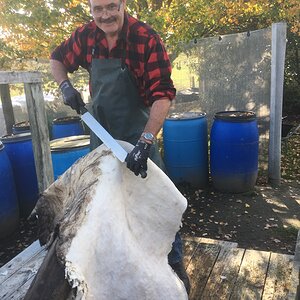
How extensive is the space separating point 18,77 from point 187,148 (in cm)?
307

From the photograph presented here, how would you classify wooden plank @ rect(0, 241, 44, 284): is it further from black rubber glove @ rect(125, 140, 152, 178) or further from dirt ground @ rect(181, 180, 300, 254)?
dirt ground @ rect(181, 180, 300, 254)

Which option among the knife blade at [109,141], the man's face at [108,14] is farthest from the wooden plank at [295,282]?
the man's face at [108,14]

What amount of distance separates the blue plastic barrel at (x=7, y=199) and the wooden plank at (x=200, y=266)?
2.27m

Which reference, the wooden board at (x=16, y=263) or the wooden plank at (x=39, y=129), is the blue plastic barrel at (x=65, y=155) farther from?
the wooden board at (x=16, y=263)

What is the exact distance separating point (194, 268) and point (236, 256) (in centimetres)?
39

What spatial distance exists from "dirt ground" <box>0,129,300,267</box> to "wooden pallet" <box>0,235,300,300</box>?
2.89ft

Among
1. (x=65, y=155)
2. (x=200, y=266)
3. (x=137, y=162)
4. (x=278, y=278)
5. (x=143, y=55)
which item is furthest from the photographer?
(x=65, y=155)

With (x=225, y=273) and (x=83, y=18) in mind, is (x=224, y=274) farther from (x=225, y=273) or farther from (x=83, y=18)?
(x=83, y=18)

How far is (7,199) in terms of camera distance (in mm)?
4180

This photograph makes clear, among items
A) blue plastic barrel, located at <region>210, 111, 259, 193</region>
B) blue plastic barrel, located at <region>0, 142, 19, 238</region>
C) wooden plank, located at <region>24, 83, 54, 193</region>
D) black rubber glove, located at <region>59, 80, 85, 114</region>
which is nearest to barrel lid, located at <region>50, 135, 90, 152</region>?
blue plastic barrel, located at <region>0, 142, 19, 238</region>

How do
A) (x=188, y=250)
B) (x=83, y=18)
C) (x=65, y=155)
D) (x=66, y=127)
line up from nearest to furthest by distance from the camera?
(x=188, y=250) < (x=65, y=155) < (x=66, y=127) < (x=83, y=18)

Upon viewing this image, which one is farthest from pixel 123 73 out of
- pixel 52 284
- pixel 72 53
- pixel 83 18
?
pixel 83 18

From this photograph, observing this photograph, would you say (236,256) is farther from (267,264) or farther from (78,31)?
(78,31)

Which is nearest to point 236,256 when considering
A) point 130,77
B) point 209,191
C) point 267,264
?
point 267,264
